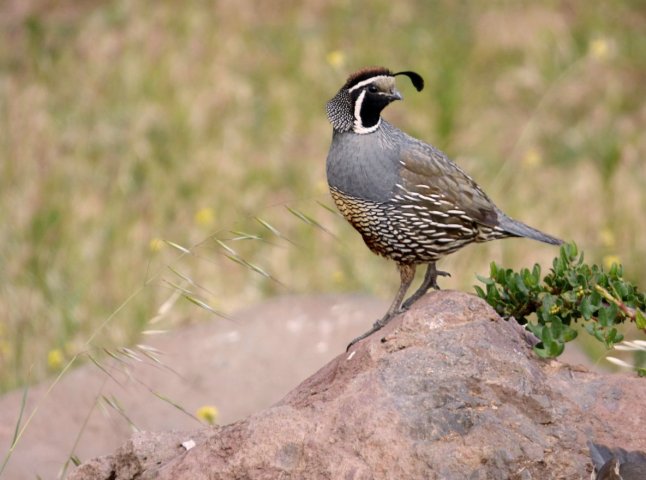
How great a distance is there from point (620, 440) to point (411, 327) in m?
0.65

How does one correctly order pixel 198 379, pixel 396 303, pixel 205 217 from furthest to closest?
pixel 205 217, pixel 198 379, pixel 396 303

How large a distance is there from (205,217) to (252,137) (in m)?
1.64

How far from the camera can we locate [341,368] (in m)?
3.63

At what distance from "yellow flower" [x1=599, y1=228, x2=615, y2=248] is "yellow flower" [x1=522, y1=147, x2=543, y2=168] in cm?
63

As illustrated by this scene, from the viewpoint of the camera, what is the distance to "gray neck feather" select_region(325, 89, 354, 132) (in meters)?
4.16

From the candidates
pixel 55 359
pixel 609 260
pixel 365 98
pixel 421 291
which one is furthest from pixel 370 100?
pixel 609 260

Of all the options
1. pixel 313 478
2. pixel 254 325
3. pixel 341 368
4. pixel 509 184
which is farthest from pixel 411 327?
pixel 509 184

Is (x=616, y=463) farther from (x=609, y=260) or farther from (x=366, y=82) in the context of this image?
(x=609, y=260)

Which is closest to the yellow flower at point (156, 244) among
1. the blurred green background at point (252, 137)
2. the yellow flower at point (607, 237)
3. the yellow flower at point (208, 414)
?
the blurred green background at point (252, 137)

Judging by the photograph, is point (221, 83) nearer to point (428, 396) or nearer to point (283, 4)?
point (283, 4)

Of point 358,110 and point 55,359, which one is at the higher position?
point 358,110

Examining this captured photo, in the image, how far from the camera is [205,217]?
7.69 m

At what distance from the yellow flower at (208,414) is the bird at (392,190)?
1.32m

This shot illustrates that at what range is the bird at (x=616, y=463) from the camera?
10.5 feet
